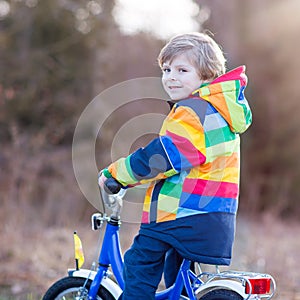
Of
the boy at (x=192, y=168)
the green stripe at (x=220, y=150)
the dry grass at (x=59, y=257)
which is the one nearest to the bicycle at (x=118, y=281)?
the boy at (x=192, y=168)

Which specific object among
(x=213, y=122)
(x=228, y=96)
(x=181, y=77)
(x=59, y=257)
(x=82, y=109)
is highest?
(x=82, y=109)

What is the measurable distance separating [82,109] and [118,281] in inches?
338

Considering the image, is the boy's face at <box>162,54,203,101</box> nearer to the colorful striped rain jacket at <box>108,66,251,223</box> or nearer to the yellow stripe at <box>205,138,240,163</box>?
the colorful striped rain jacket at <box>108,66,251,223</box>

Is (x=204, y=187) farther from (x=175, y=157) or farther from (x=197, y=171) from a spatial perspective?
(x=175, y=157)

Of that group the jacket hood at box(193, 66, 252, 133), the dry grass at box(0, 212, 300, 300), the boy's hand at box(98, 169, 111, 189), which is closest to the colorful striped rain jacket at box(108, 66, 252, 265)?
the jacket hood at box(193, 66, 252, 133)

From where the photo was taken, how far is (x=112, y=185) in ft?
10.00

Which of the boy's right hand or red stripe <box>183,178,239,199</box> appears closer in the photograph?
red stripe <box>183,178,239,199</box>

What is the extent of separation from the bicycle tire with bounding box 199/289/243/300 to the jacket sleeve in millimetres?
590

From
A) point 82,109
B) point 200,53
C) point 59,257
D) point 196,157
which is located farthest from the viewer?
point 82,109

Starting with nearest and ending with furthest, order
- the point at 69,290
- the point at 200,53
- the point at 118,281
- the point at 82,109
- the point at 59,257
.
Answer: the point at 200,53
the point at 118,281
the point at 69,290
the point at 59,257
the point at 82,109

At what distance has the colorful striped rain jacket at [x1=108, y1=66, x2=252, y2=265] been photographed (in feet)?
9.58

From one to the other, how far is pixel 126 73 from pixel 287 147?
3.85 m

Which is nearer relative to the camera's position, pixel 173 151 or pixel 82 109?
pixel 173 151

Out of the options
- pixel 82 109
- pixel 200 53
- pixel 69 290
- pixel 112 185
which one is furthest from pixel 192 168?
pixel 82 109
